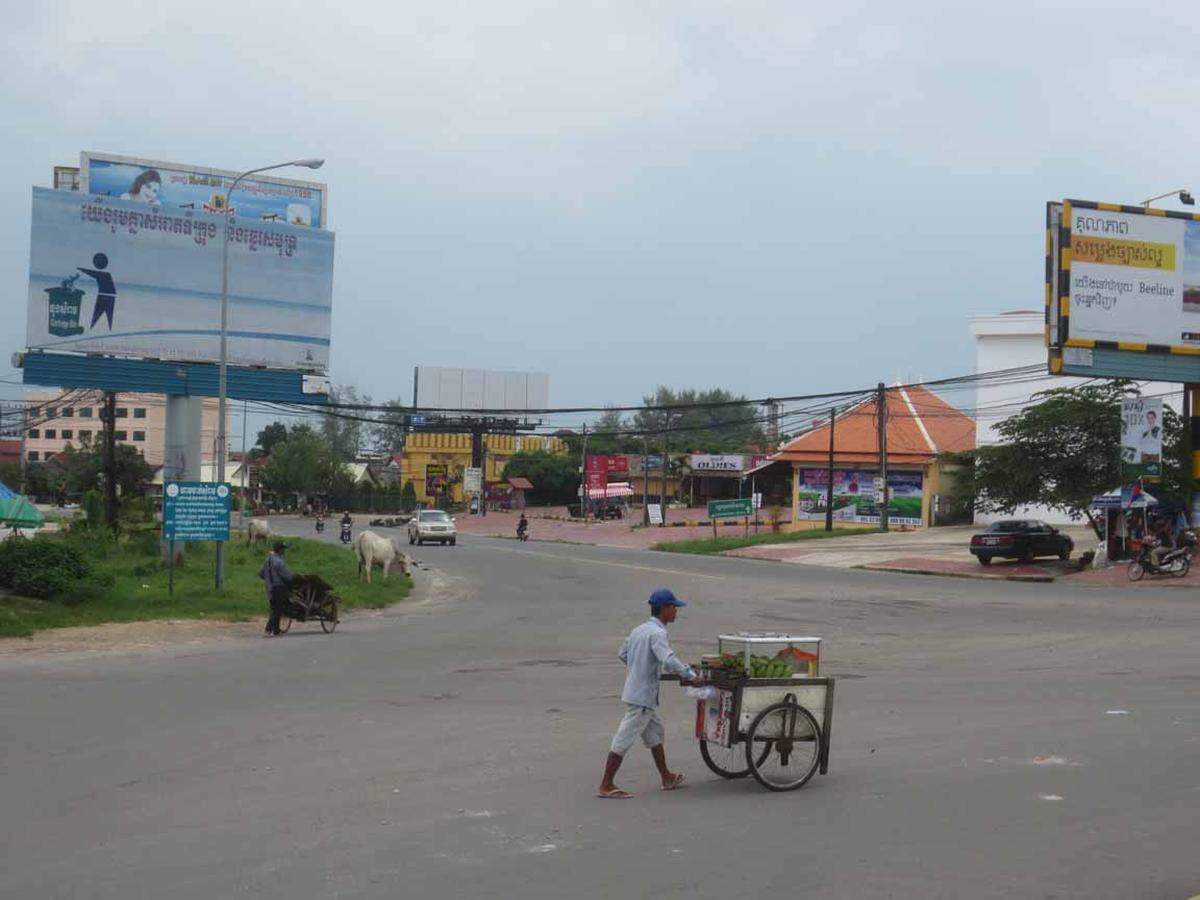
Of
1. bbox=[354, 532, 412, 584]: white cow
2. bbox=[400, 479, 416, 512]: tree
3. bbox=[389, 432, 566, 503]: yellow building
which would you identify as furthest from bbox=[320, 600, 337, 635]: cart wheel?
bbox=[389, 432, 566, 503]: yellow building

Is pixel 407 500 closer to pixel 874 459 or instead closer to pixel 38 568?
pixel 874 459

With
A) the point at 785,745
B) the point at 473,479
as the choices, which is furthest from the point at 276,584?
the point at 473,479

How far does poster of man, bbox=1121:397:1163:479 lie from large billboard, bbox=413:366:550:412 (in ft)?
233

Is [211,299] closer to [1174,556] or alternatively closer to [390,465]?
[1174,556]

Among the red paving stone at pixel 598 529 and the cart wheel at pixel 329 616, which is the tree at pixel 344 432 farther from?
the cart wheel at pixel 329 616

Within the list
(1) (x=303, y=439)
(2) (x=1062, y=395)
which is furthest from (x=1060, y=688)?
(1) (x=303, y=439)

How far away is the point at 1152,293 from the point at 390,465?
11563 cm

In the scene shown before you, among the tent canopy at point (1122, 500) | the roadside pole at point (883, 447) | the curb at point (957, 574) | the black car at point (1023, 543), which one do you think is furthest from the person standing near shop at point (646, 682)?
the roadside pole at point (883, 447)

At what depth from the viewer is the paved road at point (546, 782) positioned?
6.99 m

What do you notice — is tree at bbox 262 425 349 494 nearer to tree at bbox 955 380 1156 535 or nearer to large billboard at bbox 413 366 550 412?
large billboard at bbox 413 366 550 412

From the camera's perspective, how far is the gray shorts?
348 inches

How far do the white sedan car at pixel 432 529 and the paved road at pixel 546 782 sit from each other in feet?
127

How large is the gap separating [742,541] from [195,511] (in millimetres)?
35531

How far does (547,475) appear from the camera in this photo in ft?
385
